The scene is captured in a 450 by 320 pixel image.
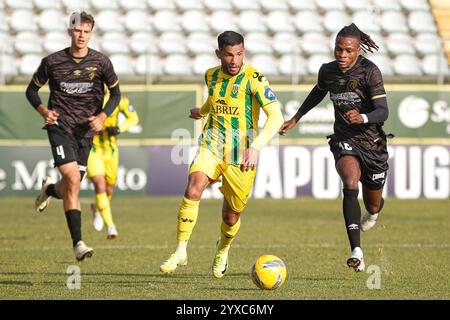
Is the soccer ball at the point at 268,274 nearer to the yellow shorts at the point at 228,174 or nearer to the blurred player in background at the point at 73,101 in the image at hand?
the yellow shorts at the point at 228,174

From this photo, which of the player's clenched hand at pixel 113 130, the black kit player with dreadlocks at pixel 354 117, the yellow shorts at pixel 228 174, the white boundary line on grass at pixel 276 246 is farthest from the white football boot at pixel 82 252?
the player's clenched hand at pixel 113 130

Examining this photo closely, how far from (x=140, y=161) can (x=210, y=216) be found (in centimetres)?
426

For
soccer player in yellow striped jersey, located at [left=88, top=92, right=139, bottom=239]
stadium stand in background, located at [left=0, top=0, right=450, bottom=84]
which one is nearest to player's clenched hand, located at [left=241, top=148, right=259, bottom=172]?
soccer player in yellow striped jersey, located at [left=88, top=92, right=139, bottom=239]

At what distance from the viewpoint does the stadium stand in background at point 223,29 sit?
81.6 ft

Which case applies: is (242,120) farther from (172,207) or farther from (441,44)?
(441,44)

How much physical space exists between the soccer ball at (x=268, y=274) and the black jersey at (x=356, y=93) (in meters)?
2.08

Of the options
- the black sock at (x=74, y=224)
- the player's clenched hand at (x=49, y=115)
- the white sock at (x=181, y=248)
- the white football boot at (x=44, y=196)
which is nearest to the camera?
the white sock at (x=181, y=248)

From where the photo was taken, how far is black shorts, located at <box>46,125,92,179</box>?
10773 mm

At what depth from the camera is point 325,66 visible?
10.6 metres

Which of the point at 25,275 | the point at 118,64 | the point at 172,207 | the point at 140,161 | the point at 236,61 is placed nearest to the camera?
the point at 236,61

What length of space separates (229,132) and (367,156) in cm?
161

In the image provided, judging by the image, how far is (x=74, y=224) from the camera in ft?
34.8

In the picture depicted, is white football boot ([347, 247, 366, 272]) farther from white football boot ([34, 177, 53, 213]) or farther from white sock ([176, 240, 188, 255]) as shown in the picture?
white football boot ([34, 177, 53, 213])

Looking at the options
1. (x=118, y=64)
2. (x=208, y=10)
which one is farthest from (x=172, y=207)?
(x=208, y=10)
